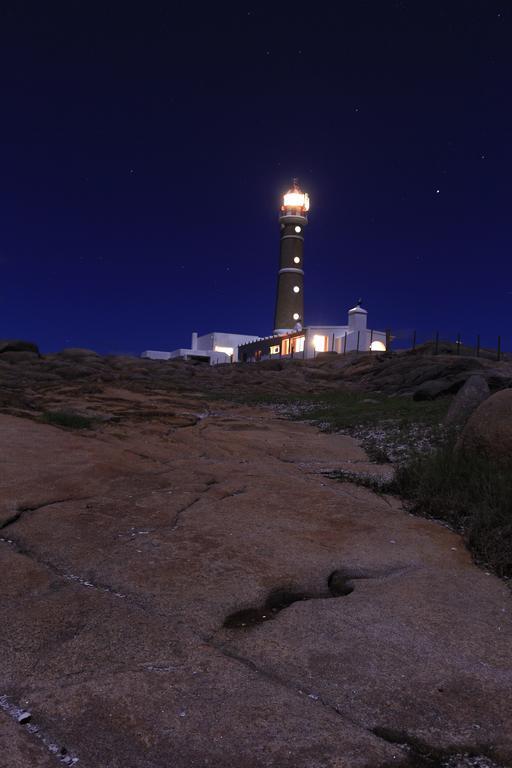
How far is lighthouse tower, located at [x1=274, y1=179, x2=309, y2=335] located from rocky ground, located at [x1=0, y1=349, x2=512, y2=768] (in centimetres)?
4736

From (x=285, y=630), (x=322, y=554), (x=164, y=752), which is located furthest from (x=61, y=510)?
(x=164, y=752)

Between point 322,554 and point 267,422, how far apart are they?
770 cm

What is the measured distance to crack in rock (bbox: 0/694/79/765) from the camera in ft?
4.91

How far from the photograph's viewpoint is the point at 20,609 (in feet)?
7.65

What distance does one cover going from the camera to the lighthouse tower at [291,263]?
53844 mm

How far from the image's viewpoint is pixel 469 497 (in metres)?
4.50

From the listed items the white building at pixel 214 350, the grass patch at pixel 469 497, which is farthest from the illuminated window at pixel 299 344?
the grass patch at pixel 469 497

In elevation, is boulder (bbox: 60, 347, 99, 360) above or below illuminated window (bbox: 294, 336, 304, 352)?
below

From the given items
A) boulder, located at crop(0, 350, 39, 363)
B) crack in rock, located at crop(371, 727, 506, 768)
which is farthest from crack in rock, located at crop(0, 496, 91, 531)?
boulder, located at crop(0, 350, 39, 363)

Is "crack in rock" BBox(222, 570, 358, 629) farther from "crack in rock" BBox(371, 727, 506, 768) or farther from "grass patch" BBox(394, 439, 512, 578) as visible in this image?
"grass patch" BBox(394, 439, 512, 578)

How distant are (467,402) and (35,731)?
826cm

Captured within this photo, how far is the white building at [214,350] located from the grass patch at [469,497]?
5217 cm

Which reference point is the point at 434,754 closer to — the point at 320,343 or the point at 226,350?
the point at 320,343

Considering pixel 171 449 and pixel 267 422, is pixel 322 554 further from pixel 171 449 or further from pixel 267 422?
pixel 267 422
